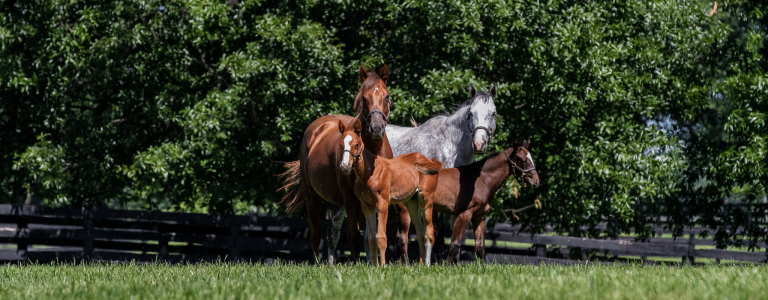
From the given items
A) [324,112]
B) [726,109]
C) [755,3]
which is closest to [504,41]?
[324,112]

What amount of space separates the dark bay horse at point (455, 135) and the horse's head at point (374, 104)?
1.40 m

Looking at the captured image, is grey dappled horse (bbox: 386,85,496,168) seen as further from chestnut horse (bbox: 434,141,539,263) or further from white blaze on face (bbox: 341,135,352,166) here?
white blaze on face (bbox: 341,135,352,166)

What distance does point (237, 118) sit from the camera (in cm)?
1274

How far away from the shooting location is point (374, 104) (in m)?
7.62

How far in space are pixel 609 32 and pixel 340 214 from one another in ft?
20.9

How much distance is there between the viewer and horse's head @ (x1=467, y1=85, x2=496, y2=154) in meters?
8.69

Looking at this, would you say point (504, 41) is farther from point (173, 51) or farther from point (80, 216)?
point (80, 216)

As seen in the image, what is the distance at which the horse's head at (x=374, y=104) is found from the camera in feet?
24.7

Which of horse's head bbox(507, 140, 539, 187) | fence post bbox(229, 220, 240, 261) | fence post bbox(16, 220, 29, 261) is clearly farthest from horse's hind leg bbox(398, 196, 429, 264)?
fence post bbox(16, 220, 29, 261)

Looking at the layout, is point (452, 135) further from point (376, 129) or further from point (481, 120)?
point (376, 129)

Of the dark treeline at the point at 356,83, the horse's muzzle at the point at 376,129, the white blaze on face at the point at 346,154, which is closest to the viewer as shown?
the white blaze on face at the point at 346,154

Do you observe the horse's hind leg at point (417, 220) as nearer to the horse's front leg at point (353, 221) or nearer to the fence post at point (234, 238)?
the horse's front leg at point (353, 221)

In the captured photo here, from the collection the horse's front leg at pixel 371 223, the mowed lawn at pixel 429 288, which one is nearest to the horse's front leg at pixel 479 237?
the horse's front leg at pixel 371 223

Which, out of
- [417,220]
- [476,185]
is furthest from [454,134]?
[417,220]
